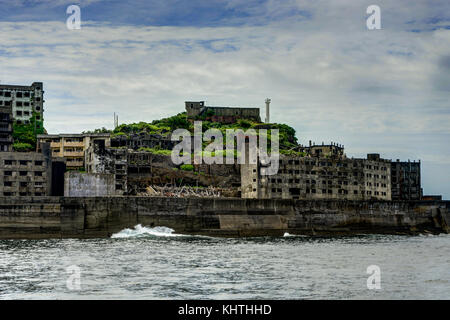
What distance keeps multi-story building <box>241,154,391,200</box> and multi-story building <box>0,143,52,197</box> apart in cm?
3755

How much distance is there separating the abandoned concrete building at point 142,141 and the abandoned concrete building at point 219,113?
29.9 metres

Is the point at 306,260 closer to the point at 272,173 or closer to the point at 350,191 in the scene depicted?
the point at 272,173

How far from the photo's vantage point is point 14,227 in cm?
8050

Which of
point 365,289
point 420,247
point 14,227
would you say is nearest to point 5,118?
point 14,227

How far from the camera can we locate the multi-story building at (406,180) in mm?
145250

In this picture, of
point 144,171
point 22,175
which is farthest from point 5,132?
point 144,171

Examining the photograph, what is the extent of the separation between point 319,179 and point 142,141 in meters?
39.4

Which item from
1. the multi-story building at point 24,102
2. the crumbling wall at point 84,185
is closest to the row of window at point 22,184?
the crumbling wall at point 84,185

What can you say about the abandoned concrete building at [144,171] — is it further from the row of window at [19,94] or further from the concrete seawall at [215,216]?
the row of window at [19,94]

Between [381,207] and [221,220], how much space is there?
95.4 ft

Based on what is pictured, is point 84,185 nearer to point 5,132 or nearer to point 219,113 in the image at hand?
point 5,132

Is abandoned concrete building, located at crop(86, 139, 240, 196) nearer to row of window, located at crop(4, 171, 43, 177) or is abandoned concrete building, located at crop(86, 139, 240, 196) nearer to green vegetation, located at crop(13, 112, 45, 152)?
green vegetation, located at crop(13, 112, 45, 152)

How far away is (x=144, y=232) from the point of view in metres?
87.6

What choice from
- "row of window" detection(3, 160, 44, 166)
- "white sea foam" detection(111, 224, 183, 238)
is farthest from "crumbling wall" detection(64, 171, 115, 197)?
"white sea foam" detection(111, 224, 183, 238)
